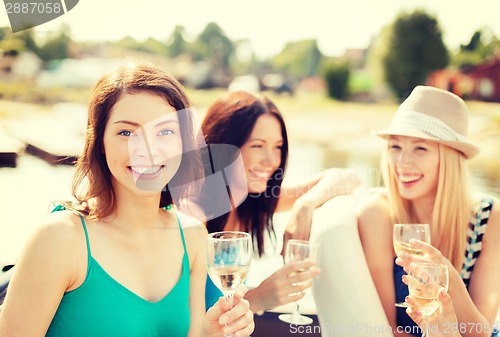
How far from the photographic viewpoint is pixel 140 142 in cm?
126

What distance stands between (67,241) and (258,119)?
124 centimetres

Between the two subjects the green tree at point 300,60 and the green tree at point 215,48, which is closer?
the green tree at point 300,60

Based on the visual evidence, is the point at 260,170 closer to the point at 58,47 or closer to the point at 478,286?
the point at 478,286

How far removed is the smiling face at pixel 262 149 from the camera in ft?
Result: 7.41

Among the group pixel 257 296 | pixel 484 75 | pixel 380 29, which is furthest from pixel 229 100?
pixel 380 29

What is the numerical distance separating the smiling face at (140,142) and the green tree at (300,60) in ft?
Result: 12.1

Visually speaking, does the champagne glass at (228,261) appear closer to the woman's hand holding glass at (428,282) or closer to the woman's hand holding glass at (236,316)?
the woman's hand holding glass at (236,316)

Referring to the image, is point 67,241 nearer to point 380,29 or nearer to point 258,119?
point 258,119

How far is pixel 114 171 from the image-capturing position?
1269 millimetres

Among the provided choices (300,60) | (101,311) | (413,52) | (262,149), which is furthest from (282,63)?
(101,311)

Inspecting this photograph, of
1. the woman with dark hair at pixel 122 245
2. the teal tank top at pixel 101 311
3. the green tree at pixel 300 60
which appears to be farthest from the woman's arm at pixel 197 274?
the green tree at pixel 300 60

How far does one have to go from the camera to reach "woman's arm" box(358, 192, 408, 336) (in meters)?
1.94

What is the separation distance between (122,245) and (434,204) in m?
1.36

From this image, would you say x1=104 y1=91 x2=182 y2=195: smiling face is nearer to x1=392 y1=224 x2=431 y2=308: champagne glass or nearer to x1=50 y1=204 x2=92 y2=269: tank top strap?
x1=50 y1=204 x2=92 y2=269: tank top strap
